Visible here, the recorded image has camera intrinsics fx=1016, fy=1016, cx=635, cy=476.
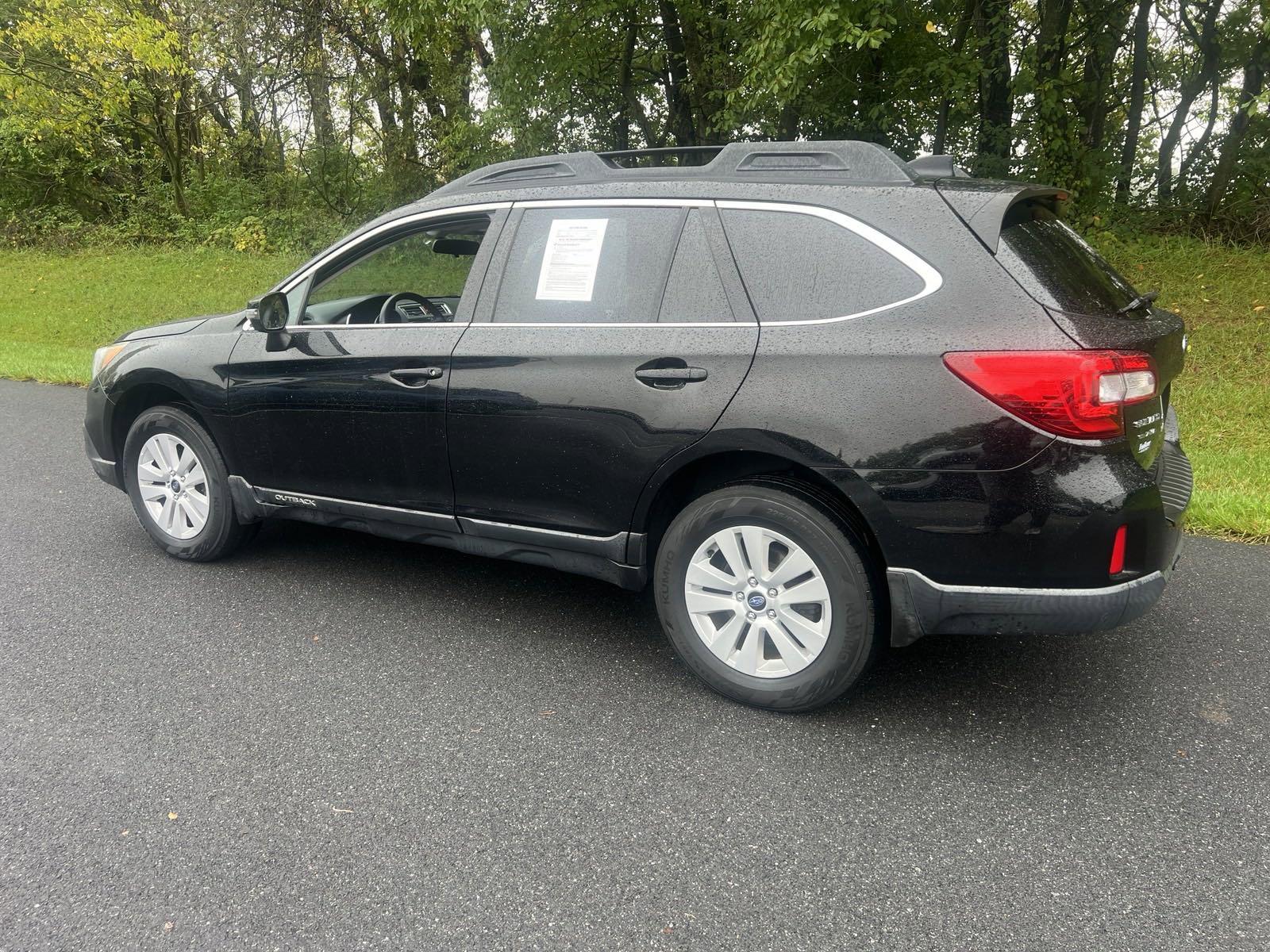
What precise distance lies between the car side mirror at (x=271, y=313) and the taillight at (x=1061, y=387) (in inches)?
115

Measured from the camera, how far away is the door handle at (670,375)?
3285 millimetres

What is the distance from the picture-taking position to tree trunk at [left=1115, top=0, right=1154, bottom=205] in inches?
515

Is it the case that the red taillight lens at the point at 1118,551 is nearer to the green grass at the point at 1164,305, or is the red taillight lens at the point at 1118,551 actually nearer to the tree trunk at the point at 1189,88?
the green grass at the point at 1164,305

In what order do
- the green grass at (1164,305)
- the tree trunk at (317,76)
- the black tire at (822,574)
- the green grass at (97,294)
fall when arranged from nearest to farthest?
the black tire at (822,574) < the green grass at (1164,305) < the green grass at (97,294) < the tree trunk at (317,76)

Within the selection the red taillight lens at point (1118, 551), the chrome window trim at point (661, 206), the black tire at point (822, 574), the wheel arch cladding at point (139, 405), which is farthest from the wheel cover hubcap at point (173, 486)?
the red taillight lens at point (1118, 551)

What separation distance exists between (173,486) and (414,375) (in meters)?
1.68

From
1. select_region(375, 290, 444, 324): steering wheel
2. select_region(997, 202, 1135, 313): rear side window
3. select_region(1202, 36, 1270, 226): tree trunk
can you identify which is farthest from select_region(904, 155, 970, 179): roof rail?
select_region(1202, 36, 1270, 226): tree trunk

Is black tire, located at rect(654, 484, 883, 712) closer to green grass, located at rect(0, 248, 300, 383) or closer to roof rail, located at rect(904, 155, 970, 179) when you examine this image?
roof rail, located at rect(904, 155, 970, 179)

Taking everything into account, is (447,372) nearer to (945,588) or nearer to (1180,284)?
(945,588)

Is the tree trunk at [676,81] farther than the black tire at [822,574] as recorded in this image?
Yes

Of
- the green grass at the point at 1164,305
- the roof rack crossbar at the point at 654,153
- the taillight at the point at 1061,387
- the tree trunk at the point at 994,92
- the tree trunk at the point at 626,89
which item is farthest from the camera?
the tree trunk at the point at 626,89

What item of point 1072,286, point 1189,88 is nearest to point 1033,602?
point 1072,286

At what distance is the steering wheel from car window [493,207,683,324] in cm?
58

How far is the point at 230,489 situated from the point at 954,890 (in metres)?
3.52
